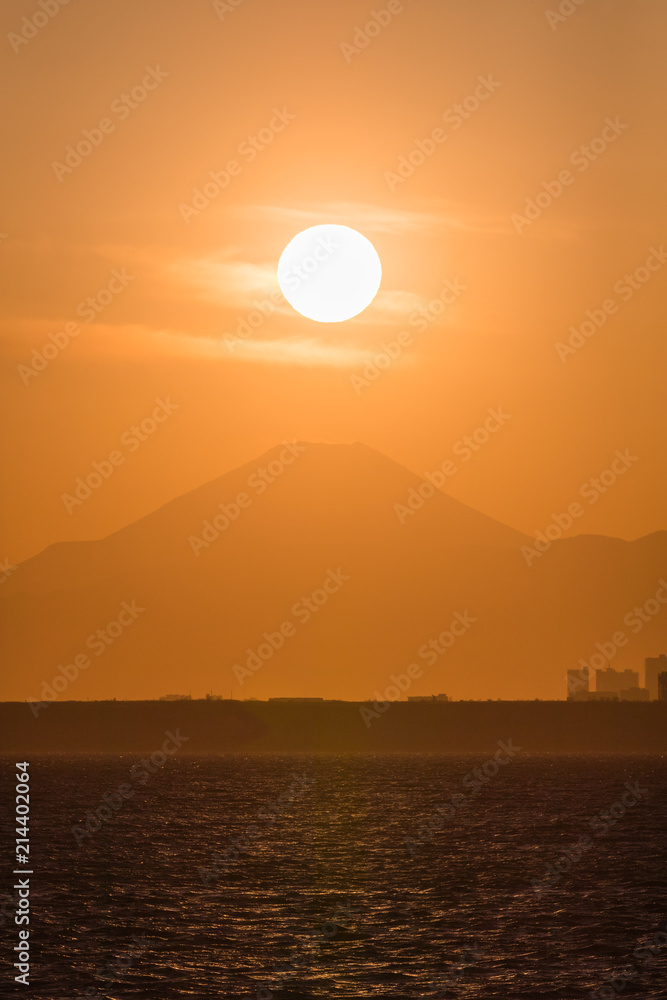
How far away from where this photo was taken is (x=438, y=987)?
123 feet

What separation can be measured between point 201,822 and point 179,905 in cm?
A: 4947

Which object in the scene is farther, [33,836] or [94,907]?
[33,836]

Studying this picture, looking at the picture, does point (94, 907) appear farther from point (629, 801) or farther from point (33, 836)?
point (629, 801)

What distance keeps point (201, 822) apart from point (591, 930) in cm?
5971

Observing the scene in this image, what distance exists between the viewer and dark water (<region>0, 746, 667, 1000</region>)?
3903 centimetres

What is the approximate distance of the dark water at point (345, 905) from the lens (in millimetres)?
Answer: 39031

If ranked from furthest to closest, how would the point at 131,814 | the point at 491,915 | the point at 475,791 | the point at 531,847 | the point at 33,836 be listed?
the point at 475,791
the point at 131,814
the point at 33,836
the point at 531,847
the point at 491,915

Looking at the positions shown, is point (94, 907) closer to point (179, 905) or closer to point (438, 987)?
point (179, 905)

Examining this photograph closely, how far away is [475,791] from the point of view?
14875cm

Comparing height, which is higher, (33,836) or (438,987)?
(33,836)

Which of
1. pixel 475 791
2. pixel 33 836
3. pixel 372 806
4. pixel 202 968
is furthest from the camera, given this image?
pixel 475 791

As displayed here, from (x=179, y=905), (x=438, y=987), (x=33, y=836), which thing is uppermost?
(x=33, y=836)

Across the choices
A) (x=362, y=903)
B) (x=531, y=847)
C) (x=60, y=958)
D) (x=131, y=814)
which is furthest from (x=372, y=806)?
(x=60, y=958)

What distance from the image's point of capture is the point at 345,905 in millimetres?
54125
